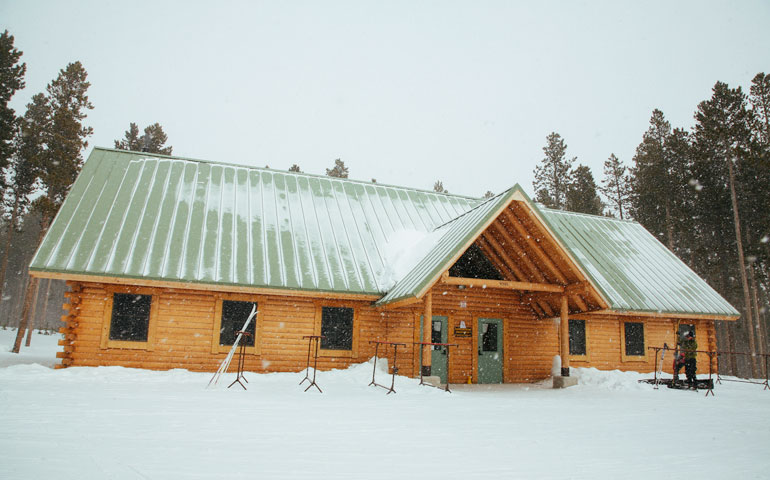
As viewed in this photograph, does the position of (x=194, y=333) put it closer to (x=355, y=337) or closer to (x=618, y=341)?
(x=355, y=337)

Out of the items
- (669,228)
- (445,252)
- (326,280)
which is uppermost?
(669,228)

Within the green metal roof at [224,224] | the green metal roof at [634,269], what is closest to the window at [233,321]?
the green metal roof at [224,224]

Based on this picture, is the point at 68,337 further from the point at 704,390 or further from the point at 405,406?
the point at 704,390

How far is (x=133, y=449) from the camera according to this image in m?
4.80

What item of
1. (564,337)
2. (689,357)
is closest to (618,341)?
(689,357)

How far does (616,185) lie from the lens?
123ft

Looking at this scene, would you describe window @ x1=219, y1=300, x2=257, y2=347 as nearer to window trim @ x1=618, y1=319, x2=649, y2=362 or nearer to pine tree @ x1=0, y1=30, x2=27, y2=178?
window trim @ x1=618, y1=319, x2=649, y2=362

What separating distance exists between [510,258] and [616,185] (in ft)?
93.3

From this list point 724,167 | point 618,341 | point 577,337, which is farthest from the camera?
point 724,167

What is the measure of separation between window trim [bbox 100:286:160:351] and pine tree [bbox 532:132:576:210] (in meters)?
32.5

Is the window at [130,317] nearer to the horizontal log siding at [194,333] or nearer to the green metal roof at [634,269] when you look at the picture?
the horizontal log siding at [194,333]

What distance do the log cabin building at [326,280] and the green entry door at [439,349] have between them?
1.7 inches

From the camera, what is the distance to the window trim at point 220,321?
39.4 ft

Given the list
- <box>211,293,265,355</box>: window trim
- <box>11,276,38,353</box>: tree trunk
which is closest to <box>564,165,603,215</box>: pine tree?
<box>211,293,265,355</box>: window trim
